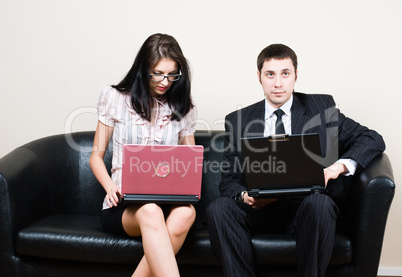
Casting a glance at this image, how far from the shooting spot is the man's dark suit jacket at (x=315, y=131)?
2117 mm

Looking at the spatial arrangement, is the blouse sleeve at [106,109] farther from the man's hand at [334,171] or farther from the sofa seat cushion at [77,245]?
the man's hand at [334,171]

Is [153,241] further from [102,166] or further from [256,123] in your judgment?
[256,123]

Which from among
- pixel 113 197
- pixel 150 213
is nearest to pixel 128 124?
pixel 113 197

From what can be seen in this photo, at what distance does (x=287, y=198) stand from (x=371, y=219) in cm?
35

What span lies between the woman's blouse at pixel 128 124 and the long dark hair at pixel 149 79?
3cm

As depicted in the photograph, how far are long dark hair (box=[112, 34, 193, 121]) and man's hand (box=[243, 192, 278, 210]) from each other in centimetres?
47

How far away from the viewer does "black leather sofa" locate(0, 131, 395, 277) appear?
1906 mm

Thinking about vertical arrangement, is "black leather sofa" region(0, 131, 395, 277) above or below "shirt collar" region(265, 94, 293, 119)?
below

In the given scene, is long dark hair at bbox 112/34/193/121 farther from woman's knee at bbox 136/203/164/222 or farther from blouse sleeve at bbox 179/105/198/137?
woman's knee at bbox 136/203/164/222

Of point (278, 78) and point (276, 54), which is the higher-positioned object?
point (276, 54)

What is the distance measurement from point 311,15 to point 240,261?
1.45 metres

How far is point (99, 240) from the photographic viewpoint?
6.53 feet

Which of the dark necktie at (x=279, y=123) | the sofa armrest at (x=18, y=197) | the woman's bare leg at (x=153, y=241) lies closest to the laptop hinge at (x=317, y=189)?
the dark necktie at (x=279, y=123)

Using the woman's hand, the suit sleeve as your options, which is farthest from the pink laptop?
the suit sleeve
